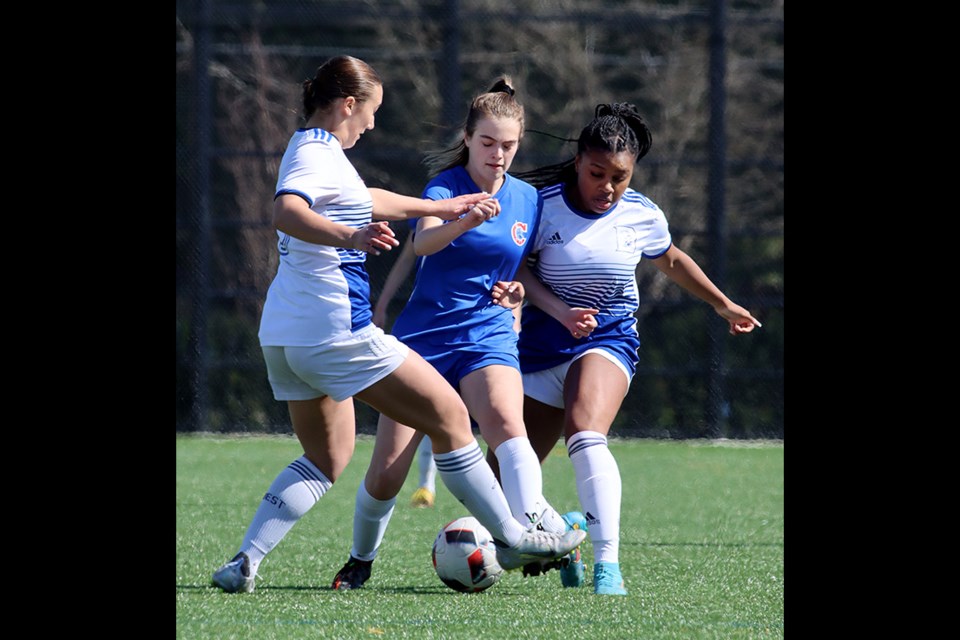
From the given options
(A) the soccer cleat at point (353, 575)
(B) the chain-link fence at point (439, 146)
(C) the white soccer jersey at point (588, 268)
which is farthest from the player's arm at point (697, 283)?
(B) the chain-link fence at point (439, 146)

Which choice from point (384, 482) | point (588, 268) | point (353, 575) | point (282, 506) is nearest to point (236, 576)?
point (282, 506)

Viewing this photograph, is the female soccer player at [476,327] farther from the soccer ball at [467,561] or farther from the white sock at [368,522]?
the soccer ball at [467,561]

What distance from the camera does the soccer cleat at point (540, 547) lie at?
14.7 ft

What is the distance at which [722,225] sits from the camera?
1231 cm

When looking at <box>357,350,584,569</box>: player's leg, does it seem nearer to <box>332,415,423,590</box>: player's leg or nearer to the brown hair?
<box>332,415,423,590</box>: player's leg

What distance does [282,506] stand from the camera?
461 cm

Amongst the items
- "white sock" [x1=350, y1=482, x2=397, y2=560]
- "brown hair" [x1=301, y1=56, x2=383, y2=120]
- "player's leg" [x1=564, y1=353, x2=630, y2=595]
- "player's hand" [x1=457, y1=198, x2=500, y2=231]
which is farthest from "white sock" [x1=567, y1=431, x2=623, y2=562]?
"brown hair" [x1=301, y1=56, x2=383, y2=120]

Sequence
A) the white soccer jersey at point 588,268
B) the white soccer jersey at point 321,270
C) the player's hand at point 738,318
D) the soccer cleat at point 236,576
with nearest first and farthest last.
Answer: the white soccer jersey at point 321,270 < the soccer cleat at point 236,576 < the white soccer jersey at point 588,268 < the player's hand at point 738,318

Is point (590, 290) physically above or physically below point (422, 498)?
above

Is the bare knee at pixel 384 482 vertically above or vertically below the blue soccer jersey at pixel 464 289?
below

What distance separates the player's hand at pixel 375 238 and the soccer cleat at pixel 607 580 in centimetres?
139

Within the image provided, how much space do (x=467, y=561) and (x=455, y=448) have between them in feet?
1.42

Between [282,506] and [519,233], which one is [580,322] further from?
[282,506]

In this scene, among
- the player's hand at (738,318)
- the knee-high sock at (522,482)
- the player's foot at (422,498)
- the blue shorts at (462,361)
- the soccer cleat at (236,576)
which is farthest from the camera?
the player's foot at (422,498)
